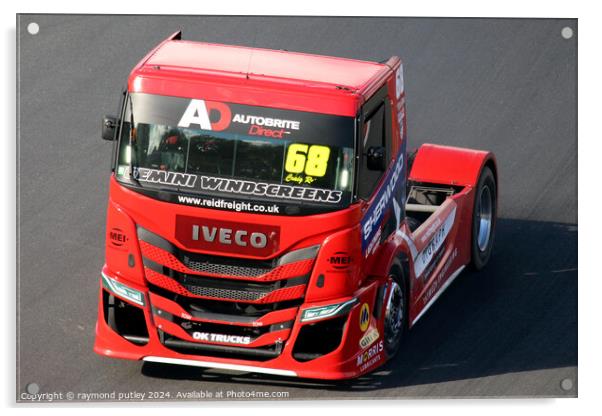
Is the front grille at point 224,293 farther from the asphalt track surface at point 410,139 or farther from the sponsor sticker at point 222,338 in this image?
the asphalt track surface at point 410,139

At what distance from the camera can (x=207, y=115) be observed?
47.4 feet

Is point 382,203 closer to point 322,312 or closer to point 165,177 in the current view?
point 322,312

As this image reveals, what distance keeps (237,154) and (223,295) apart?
3.57 feet

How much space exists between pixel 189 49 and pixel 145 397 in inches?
109

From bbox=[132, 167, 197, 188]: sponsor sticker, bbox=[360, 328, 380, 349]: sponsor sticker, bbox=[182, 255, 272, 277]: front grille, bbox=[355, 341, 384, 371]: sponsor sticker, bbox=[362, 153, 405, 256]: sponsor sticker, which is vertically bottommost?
bbox=[355, 341, 384, 371]: sponsor sticker

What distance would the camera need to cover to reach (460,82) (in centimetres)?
1658

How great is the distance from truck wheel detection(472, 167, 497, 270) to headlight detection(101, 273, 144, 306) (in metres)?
4.06

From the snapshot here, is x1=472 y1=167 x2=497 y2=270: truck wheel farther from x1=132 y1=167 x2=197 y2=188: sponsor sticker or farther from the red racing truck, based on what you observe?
x1=132 y1=167 x2=197 y2=188: sponsor sticker

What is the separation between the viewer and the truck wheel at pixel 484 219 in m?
17.6

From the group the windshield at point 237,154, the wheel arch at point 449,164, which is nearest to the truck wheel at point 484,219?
the wheel arch at point 449,164

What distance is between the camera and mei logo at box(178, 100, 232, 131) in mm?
14430

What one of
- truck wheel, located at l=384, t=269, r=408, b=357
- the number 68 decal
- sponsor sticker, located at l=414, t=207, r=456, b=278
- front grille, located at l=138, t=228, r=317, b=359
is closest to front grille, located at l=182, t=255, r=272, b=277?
front grille, located at l=138, t=228, r=317, b=359

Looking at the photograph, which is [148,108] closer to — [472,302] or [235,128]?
[235,128]

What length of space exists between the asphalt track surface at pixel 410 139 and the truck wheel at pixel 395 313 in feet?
0.59
